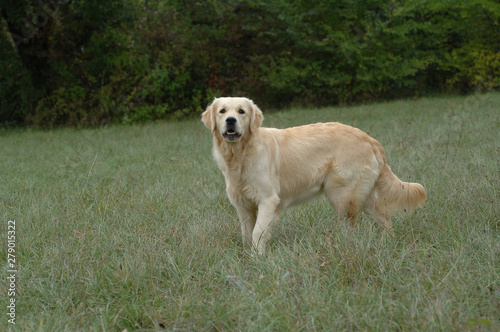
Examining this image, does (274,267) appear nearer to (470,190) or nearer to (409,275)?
(409,275)

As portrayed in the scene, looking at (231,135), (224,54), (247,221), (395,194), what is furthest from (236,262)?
(224,54)

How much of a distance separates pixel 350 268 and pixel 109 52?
1488 centimetres

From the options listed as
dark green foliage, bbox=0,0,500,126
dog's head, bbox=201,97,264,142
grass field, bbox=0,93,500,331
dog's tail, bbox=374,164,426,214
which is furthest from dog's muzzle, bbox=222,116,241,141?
dark green foliage, bbox=0,0,500,126

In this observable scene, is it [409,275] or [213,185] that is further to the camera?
[213,185]

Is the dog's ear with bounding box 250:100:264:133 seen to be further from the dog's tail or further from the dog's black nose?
the dog's tail

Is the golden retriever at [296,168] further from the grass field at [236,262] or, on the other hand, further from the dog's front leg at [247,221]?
the grass field at [236,262]

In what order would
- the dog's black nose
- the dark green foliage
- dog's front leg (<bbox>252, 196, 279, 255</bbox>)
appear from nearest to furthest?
dog's front leg (<bbox>252, 196, 279, 255</bbox>) < the dog's black nose < the dark green foliage

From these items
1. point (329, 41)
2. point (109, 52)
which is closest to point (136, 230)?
point (109, 52)

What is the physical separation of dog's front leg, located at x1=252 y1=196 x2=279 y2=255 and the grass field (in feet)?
0.53

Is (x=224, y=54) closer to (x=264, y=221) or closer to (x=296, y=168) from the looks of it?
(x=296, y=168)

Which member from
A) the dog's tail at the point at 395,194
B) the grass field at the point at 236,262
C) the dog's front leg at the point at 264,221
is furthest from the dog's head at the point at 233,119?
the dog's tail at the point at 395,194

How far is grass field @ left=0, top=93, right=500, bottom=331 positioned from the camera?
2.41 meters

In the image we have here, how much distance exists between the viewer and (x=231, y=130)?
12.6ft

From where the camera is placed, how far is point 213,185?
5.49 metres
